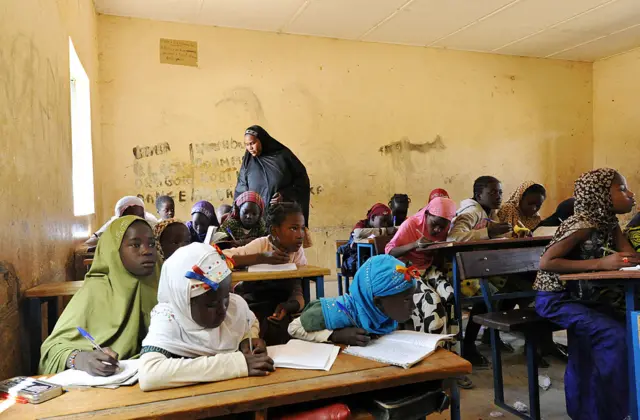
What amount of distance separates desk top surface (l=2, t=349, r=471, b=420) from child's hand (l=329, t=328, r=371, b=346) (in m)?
0.22

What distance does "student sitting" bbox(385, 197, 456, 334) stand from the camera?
2.94 m

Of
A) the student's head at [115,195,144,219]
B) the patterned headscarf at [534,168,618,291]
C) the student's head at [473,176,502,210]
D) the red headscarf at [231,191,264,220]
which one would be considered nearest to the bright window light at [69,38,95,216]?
the student's head at [115,195,144,219]

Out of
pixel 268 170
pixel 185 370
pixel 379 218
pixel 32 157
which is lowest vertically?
pixel 185 370

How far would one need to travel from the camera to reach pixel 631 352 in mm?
2062

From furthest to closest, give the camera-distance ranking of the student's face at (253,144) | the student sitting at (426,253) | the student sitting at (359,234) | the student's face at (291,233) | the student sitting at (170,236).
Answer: the student sitting at (359,234) → the student's face at (253,144) → the student's face at (291,233) → the student sitting at (426,253) → the student sitting at (170,236)

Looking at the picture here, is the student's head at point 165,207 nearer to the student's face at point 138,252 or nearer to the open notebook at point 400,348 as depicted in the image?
the student's face at point 138,252

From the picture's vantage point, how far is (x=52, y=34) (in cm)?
282

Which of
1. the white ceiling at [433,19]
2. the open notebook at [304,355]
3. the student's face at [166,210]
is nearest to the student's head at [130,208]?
the student's face at [166,210]

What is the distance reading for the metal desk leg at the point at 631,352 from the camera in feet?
6.66

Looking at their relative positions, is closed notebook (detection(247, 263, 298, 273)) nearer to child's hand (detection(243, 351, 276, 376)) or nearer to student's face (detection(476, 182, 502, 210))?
child's hand (detection(243, 351, 276, 376))

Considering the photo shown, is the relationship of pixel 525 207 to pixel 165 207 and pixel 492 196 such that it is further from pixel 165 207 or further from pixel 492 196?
pixel 165 207

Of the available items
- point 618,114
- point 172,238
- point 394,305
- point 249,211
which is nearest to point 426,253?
point 249,211

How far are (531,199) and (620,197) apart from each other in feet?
7.36

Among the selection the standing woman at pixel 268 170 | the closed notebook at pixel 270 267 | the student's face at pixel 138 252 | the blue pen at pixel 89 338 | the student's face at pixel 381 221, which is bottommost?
the blue pen at pixel 89 338
